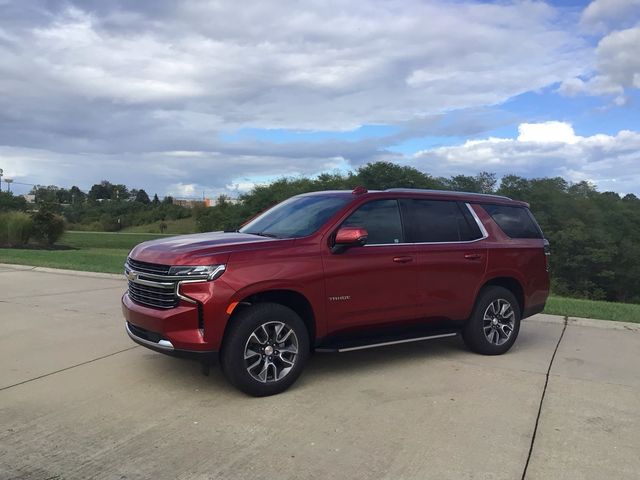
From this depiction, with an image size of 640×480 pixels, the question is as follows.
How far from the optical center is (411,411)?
15.5ft

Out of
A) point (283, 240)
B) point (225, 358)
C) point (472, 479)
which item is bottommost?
point (472, 479)

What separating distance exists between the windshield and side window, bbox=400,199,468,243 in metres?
0.75

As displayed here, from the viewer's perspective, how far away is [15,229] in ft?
91.9

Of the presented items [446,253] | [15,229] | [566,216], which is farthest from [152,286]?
[566,216]

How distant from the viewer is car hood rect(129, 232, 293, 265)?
475cm

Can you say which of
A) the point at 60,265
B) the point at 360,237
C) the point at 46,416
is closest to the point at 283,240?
the point at 360,237

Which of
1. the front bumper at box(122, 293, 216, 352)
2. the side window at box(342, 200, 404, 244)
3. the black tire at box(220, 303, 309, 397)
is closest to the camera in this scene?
the front bumper at box(122, 293, 216, 352)

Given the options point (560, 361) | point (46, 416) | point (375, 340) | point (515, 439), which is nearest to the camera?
point (515, 439)

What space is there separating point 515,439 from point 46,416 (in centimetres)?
358

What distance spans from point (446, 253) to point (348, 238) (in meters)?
1.44

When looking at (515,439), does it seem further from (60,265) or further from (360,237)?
(60,265)

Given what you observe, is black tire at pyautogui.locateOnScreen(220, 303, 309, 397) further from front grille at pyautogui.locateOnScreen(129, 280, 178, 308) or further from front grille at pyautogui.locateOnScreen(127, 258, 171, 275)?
front grille at pyautogui.locateOnScreen(127, 258, 171, 275)

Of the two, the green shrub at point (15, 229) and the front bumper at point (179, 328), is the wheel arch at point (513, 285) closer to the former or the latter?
the front bumper at point (179, 328)

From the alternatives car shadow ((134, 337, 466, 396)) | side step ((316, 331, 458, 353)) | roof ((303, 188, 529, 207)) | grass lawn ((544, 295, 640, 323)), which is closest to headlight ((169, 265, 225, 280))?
car shadow ((134, 337, 466, 396))
